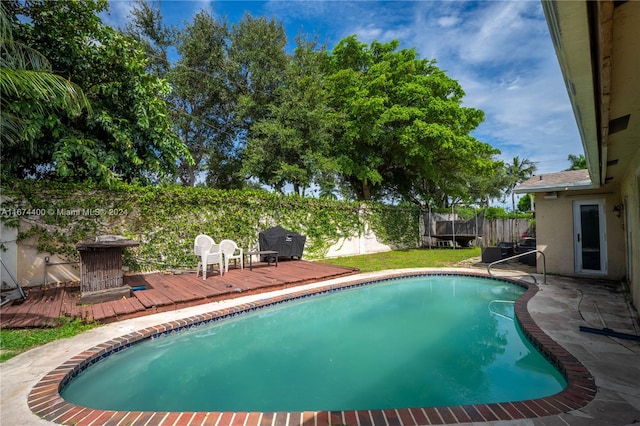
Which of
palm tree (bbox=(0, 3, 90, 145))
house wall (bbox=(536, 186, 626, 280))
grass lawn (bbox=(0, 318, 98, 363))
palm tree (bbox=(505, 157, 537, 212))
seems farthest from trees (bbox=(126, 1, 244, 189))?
palm tree (bbox=(505, 157, 537, 212))

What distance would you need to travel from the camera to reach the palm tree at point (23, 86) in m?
4.58

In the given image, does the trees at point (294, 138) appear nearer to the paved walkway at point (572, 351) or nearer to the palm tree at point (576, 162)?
the paved walkway at point (572, 351)

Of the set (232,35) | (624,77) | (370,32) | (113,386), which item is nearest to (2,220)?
(113,386)

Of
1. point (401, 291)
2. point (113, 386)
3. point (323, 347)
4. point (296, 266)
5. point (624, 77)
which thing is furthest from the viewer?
point (296, 266)

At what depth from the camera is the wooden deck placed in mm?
4680

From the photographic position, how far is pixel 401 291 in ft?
25.6

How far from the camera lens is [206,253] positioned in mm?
7484

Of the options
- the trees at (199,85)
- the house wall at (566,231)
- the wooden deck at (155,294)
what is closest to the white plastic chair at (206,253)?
the wooden deck at (155,294)

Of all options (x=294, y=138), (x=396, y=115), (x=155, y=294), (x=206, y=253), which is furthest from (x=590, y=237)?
(x=294, y=138)

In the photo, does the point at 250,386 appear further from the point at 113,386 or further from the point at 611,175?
the point at 611,175

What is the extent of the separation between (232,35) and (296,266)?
13194 millimetres

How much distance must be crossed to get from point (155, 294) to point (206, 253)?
68.5 inches

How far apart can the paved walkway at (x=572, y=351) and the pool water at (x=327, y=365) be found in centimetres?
37

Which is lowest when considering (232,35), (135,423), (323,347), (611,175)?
(323,347)
